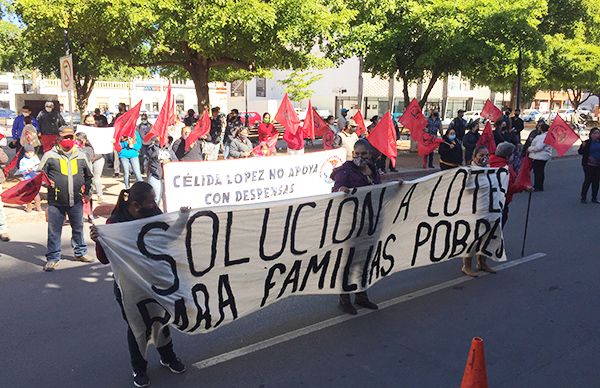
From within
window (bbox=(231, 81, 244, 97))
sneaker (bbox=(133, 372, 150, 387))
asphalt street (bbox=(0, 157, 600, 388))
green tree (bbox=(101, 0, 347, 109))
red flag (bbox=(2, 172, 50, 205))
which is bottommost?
asphalt street (bbox=(0, 157, 600, 388))

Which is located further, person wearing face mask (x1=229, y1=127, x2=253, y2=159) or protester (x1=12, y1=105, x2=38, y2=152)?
protester (x1=12, y1=105, x2=38, y2=152)

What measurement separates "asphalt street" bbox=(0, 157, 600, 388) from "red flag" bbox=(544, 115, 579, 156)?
18.5ft

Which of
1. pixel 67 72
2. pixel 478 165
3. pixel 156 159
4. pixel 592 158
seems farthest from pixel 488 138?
pixel 67 72

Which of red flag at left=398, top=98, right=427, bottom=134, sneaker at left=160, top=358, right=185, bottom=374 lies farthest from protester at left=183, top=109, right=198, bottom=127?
sneaker at left=160, top=358, right=185, bottom=374

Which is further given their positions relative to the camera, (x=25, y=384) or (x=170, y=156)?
(x=170, y=156)

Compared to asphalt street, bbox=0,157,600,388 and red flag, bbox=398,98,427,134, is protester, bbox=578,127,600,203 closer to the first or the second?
red flag, bbox=398,98,427,134

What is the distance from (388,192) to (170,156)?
17.6ft

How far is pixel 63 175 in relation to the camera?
657cm

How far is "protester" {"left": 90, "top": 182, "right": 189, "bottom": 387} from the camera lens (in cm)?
401

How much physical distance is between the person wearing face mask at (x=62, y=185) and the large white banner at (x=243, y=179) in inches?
46.3

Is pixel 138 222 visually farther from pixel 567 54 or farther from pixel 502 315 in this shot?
pixel 567 54

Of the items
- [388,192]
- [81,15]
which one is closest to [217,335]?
[388,192]

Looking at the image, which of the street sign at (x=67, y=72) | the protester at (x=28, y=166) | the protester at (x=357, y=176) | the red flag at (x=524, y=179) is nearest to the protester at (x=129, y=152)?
the street sign at (x=67, y=72)

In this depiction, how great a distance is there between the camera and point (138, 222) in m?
3.89
